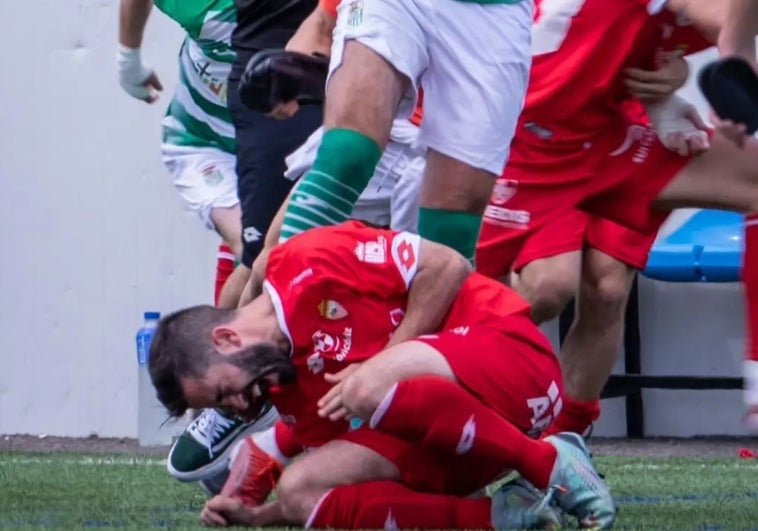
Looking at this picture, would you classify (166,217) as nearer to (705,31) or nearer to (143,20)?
(143,20)

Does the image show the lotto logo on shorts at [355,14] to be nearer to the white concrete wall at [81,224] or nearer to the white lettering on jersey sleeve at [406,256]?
the white lettering on jersey sleeve at [406,256]

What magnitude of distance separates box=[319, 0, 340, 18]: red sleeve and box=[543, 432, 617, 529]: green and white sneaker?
1.17 m

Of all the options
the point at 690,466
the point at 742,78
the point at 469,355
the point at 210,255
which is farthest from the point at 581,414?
the point at 210,255

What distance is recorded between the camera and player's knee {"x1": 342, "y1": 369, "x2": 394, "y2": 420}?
9.96 ft

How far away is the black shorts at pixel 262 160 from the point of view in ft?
15.0

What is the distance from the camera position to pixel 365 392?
3.04 metres

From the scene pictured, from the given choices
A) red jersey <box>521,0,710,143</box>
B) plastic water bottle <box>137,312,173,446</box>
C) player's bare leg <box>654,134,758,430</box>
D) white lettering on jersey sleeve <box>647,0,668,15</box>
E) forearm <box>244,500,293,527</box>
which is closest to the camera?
forearm <box>244,500,293,527</box>

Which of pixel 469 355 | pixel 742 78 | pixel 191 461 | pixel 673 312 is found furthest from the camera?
pixel 673 312

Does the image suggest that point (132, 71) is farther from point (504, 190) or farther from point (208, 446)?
point (208, 446)

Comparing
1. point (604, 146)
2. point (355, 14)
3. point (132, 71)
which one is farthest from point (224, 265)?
point (355, 14)

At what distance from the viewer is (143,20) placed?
215 inches

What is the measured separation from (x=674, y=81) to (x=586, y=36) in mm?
271

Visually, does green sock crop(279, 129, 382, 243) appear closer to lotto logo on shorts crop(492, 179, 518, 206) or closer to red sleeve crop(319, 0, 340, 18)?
red sleeve crop(319, 0, 340, 18)

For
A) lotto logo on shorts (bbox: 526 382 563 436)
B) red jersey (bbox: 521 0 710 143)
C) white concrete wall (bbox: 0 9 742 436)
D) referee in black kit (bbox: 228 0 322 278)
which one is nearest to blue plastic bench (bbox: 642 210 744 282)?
white concrete wall (bbox: 0 9 742 436)
